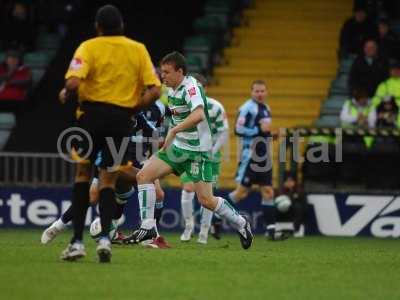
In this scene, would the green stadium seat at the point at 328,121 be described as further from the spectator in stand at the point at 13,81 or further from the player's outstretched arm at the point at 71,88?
the player's outstretched arm at the point at 71,88

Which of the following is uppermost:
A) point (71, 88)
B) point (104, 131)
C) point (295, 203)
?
point (71, 88)

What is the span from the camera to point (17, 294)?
10281 millimetres

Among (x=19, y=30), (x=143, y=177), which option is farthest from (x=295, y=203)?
(x=19, y=30)

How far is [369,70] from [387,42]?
1.30 metres

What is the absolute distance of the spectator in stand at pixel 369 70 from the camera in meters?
22.4

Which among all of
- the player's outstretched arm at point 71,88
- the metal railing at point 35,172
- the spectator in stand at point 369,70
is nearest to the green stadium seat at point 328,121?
the spectator in stand at point 369,70

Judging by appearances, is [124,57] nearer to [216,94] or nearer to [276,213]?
[276,213]

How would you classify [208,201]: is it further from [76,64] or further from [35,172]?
[35,172]

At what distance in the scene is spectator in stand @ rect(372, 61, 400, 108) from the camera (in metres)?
22.0

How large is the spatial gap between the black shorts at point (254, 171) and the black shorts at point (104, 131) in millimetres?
7613

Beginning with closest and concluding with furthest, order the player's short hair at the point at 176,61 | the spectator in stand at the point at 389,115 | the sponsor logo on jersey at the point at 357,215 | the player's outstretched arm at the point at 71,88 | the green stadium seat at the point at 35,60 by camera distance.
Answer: the player's outstretched arm at the point at 71,88 → the player's short hair at the point at 176,61 → the sponsor logo on jersey at the point at 357,215 → the spectator in stand at the point at 389,115 → the green stadium seat at the point at 35,60

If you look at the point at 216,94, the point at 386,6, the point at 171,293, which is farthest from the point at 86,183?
the point at 386,6

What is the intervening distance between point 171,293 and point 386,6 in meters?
16.1

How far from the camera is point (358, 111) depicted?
22.0 meters
